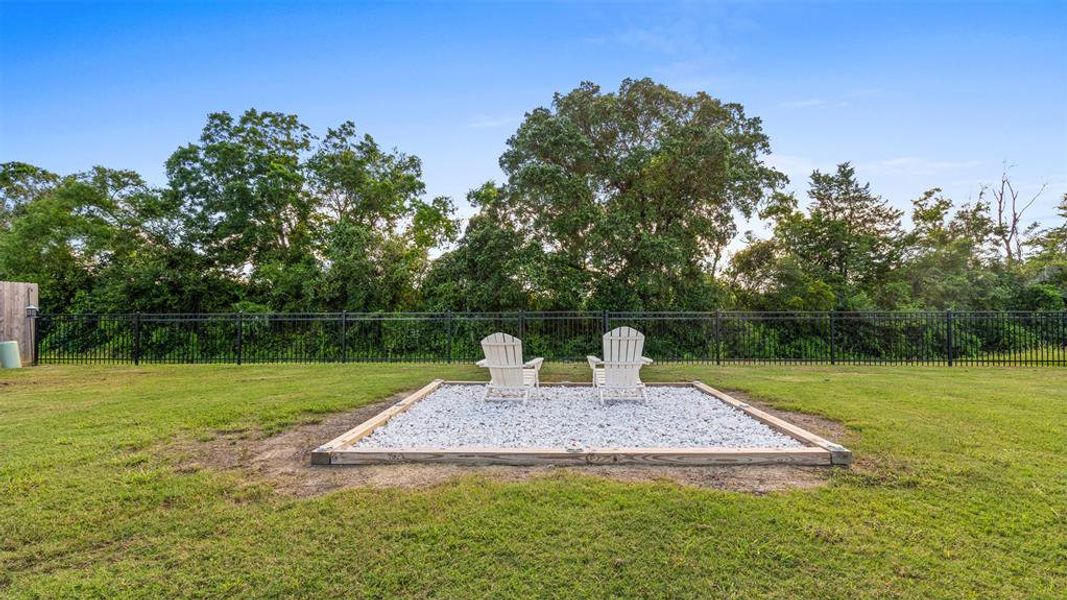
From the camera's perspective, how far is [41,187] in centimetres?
2039

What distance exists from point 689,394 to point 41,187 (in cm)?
2873

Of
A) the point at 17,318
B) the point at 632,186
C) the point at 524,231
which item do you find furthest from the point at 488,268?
the point at 17,318

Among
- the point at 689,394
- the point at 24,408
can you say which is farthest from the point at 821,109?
the point at 24,408

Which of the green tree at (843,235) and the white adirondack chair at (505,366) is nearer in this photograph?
the white adirondack chair at (505,366)

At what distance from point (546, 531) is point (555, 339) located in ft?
37.2

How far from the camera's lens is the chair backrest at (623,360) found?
5918mm

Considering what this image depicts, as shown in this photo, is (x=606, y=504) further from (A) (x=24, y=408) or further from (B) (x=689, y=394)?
(A) (x=24, y=408)

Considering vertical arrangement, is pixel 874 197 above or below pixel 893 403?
above

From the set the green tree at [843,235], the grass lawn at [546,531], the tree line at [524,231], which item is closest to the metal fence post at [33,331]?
the tree line at [524,231]

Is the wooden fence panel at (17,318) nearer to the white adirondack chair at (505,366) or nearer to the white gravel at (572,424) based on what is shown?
the white gravel at (572,424)

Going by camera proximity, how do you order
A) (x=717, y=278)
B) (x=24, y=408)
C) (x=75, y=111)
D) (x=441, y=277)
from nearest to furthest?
(x=24, y=408)
(x=75, y=111)
(x=441, y=277)
(x=717, y=278)

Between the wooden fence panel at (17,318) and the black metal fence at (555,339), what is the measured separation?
25cm

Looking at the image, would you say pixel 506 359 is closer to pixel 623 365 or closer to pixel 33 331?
pixel 623 365

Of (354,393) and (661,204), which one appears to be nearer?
(354,393)
